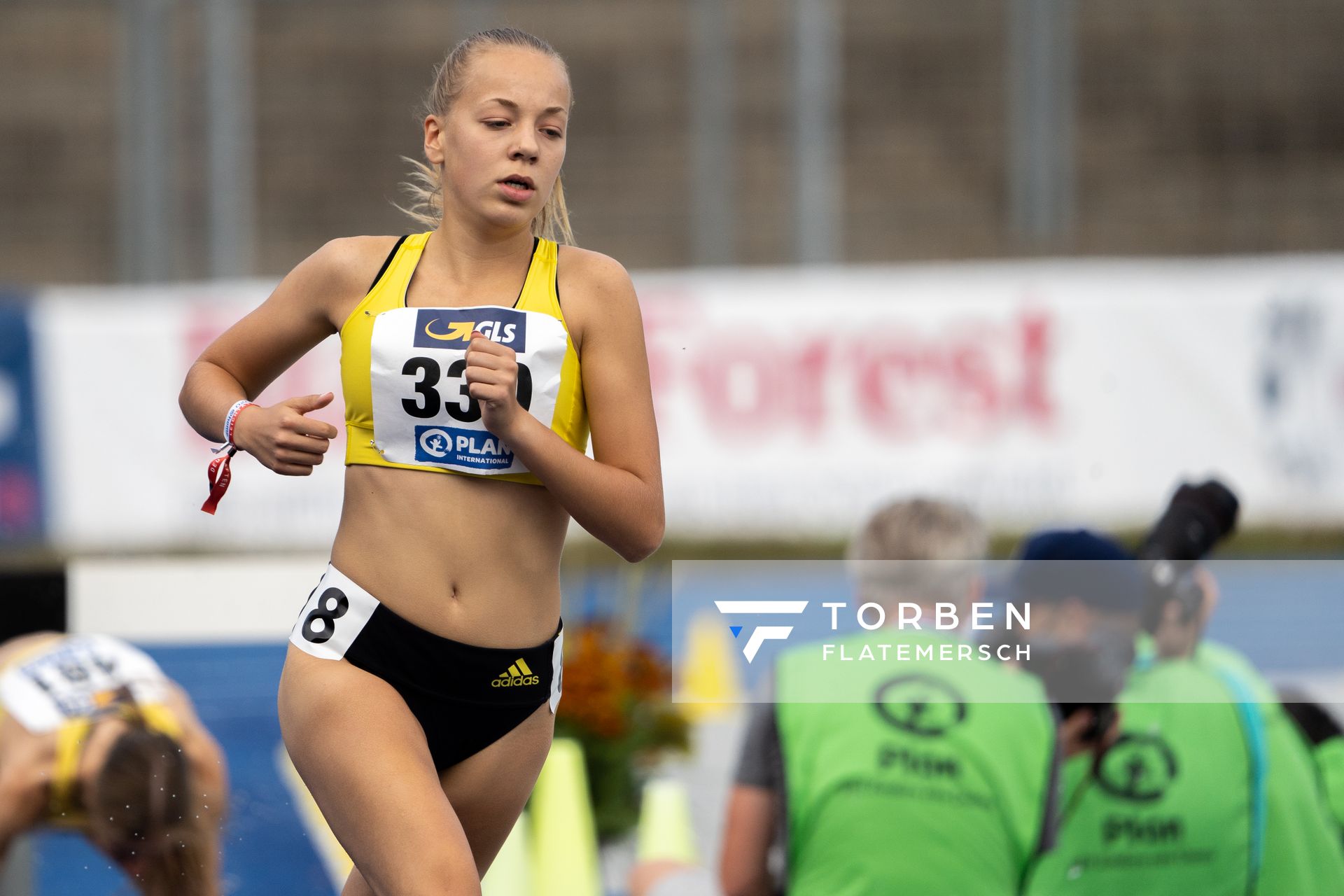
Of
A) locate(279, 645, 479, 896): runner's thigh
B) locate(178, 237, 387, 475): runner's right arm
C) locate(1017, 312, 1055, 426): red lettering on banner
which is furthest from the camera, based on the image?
locate(1017, 312, 1055, 426): red lettering on banner

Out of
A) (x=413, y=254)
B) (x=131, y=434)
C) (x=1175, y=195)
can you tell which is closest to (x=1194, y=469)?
(x=1175, y=195)

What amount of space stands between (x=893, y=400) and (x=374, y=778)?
937 centimetres

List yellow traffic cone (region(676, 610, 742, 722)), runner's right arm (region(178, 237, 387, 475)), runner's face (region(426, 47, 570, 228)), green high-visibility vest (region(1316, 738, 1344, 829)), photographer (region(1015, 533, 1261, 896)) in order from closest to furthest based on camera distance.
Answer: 1. runner's face (region(426, 47, 570, 228))
2. runner's right arm (region(178, 237, 387, 475))
3. photographer (region(1015, 533, 1261, 896))
4. green high-visibility vest (region(1316, 738, 1344, 829))
5. yellow traffic cone (region(676, 610, 742, 722))

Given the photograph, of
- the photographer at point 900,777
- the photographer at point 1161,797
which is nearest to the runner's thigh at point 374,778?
the photographer at point 900,777

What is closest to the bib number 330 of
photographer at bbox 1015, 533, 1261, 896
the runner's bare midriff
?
the runner's bare midriff

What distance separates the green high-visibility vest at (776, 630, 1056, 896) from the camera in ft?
9.92

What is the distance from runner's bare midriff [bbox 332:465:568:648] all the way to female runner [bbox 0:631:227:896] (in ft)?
3.41

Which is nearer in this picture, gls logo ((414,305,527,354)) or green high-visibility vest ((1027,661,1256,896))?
gls logo ((414,305,527,354))

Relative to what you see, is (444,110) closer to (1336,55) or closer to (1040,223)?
(1040,223)

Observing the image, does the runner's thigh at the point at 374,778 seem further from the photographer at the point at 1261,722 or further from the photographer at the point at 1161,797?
A: the photographer at the point at 1261,722

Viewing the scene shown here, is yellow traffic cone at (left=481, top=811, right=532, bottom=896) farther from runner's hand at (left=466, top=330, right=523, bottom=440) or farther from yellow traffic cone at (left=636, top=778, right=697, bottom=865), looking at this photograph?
runner's hand at (left=466, top=330, right=523, bottom=440)

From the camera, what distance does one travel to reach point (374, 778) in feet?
8.20

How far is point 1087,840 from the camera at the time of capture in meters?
3.15

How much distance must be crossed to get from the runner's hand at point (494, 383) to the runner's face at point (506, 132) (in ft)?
0.94
